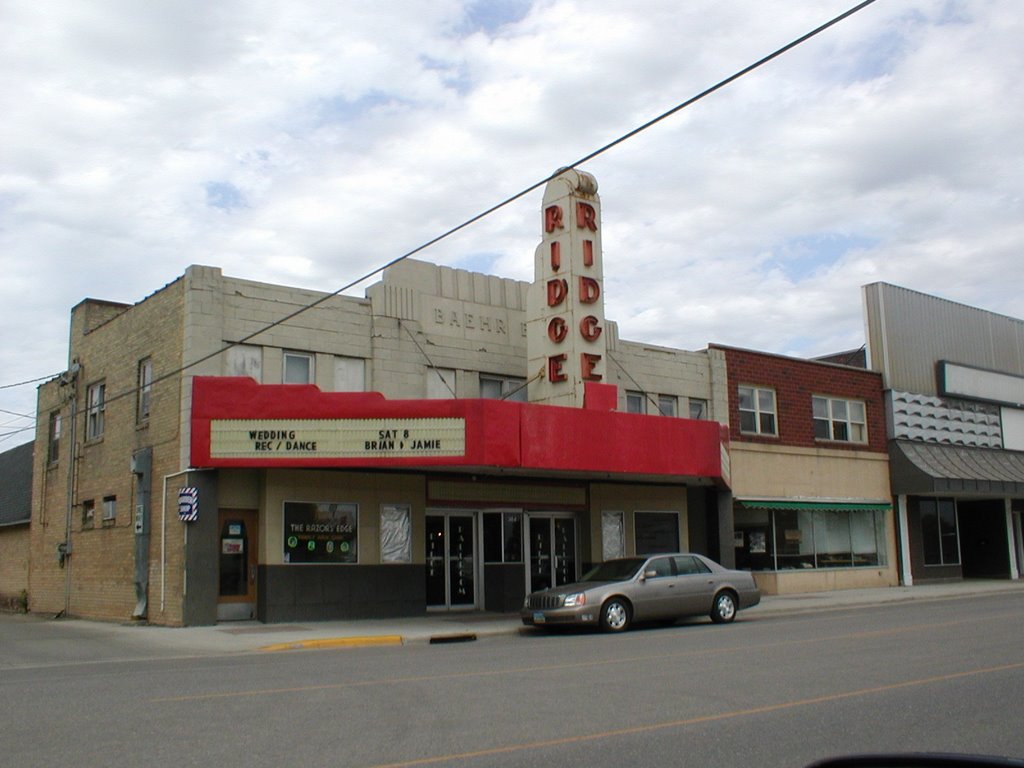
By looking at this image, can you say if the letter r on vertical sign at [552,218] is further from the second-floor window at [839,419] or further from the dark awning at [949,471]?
the dark awning at [949,471]

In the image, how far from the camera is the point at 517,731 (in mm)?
8742

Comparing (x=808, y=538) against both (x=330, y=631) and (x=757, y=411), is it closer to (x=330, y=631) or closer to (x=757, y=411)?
(x=757, y=411)

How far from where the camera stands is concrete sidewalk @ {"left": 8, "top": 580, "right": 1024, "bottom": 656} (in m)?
17.5

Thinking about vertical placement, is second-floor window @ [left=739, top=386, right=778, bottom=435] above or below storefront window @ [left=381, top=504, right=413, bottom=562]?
above

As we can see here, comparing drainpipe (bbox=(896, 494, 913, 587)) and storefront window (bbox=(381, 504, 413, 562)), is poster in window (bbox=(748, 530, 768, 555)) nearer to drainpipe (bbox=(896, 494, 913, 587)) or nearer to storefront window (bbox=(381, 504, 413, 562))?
drainpipe (bbox=(896, 494, 913, 587))

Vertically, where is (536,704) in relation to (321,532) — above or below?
below

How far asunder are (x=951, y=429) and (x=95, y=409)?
87.1 feet

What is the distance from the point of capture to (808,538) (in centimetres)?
3133

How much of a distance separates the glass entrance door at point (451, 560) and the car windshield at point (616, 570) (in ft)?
15.9

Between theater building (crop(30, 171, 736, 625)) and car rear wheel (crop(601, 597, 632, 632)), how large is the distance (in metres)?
3.32

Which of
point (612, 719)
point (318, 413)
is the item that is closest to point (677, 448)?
point (318, 413)

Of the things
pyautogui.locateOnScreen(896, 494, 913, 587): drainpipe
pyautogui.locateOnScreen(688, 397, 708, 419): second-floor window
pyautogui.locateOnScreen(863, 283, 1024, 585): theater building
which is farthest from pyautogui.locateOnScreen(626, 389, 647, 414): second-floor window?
pyautogui.locateOnScreen(896, 494, 913, 587): drainpipe

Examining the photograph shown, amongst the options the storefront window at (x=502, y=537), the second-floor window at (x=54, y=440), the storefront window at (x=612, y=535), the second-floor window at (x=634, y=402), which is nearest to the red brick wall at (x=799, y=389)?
the second-floor window at (x=634, y=402)

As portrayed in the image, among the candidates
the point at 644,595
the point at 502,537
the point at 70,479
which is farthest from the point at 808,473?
the point at 70,479
